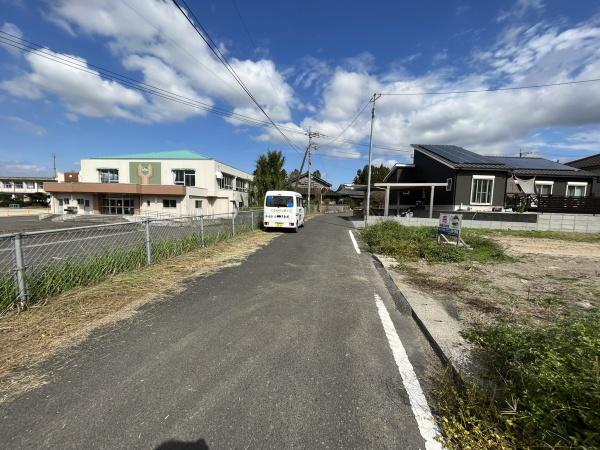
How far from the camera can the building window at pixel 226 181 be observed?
3598 centimetres

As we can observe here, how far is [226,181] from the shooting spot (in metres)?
38.5

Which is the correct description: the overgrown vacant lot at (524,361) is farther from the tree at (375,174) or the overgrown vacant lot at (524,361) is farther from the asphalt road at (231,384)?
the tree at (375,174)

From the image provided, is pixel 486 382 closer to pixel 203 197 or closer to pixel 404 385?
pixel 404 385

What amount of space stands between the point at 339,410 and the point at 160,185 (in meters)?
32.4

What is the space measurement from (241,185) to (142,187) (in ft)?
55.1

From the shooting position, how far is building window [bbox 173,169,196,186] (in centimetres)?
3291

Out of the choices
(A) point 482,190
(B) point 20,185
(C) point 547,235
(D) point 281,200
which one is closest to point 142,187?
(D) point 281,200

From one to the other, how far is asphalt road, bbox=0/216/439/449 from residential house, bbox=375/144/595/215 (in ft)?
60.1

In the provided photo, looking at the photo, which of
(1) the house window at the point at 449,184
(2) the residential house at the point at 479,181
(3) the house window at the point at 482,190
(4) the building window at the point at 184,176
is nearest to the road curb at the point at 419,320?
(2) the residential house at the point at 479,181

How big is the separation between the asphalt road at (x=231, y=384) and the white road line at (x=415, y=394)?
0.04 m

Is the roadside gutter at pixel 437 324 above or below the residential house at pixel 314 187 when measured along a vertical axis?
below

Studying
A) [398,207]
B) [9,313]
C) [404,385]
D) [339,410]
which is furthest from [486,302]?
[398,207]

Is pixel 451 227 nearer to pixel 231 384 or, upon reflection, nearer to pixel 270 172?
pixel 231 384

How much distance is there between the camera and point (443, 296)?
5.35 m
